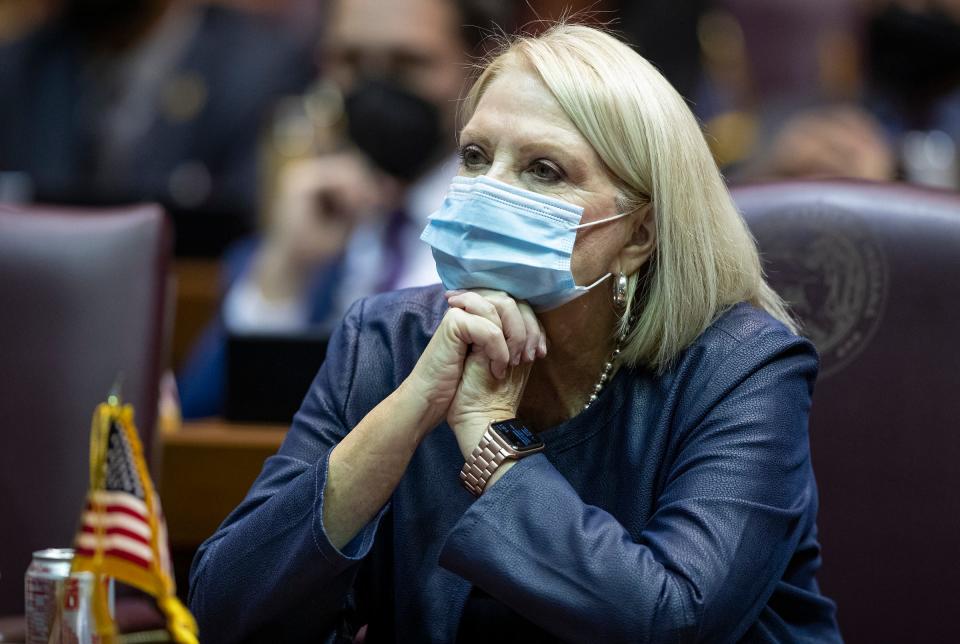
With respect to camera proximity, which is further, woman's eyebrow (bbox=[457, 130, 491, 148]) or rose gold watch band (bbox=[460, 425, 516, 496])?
woman's eyebrow (bbox=[457, 130, 491, 148])

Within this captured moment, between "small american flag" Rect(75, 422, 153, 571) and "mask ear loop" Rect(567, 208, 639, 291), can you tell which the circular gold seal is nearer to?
"mask ear loop" Rect(567, 208, 639, 291)

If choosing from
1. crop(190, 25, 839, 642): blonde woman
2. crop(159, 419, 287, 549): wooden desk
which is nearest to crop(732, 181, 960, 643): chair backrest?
crop(190, 25, 839, 642): blonde woman

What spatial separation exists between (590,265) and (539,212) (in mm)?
109

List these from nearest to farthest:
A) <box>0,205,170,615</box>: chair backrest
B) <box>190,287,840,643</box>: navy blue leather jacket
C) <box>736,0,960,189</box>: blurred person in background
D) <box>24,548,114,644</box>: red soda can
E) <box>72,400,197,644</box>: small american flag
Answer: <box>72,400,197,644</box>: small american flag, <box>24,548,114,644</box>: red soda can, <box>190,287,840,643</box>: navy blue leather jacket, <box>0,205,170,615</box>: chair backrest, <box>736,0,960,189</box>: blurred person in background

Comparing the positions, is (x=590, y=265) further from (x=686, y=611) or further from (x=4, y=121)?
(x=4, y=121)

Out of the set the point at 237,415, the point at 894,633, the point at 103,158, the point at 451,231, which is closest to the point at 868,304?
the point at 894,633

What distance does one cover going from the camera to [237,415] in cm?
236

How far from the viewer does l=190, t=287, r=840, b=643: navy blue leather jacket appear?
1.42m

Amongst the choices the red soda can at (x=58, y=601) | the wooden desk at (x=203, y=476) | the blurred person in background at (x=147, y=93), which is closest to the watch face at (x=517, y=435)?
the red soda can at (x=58, y=601)

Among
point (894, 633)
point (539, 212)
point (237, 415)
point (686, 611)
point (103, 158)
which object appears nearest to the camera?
point (686, 611)

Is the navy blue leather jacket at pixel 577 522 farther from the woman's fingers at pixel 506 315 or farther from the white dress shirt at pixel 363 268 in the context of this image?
the white dress shirt at pixel 363 268

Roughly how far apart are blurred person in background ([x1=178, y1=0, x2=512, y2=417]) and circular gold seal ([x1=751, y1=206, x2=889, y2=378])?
1289 mm

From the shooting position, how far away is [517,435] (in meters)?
1.54

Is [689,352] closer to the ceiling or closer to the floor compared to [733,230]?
closer to the floor
